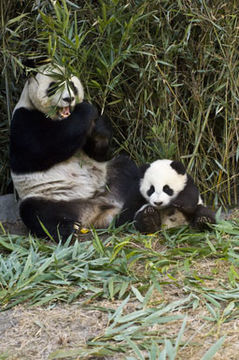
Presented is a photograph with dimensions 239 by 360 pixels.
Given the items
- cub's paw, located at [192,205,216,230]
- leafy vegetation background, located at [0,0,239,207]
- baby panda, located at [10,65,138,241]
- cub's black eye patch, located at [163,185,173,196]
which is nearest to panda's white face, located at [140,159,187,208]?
cub's black eye patch, located at [163,185,173,196]

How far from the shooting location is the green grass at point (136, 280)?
2514 mm

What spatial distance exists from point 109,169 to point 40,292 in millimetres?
1778

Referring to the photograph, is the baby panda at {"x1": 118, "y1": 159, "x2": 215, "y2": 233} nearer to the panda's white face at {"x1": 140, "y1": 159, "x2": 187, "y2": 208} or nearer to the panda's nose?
the panda's white face at {"x1": 140, "y1": 159, "x2": 187, "y2": 208}

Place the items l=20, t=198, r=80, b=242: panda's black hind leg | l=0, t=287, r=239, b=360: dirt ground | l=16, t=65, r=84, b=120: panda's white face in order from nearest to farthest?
l=0, t=287, r=239, b=360: dirt ground
l=20, t=198, r=80, b=242: panda's black hind leg
l=16, t=65, r=84, b=120: panda's white face

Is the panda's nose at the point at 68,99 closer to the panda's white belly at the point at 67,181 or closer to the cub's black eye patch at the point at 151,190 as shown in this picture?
the panda's white belly at the point at 67,181

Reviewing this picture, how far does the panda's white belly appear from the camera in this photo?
439cm

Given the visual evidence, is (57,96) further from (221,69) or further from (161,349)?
(161,349)

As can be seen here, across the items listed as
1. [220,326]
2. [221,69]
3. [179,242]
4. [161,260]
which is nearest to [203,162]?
[221,69]

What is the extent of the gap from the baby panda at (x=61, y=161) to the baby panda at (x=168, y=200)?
23.5 inches

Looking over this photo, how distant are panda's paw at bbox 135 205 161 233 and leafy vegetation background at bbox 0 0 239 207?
2.35ft

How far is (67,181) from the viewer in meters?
4.46

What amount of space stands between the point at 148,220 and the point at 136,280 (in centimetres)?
74

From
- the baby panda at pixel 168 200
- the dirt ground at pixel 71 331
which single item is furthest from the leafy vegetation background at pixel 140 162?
the baby panda at pixel 168 200

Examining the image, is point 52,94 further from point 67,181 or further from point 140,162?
point 140,162
